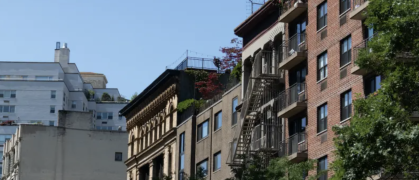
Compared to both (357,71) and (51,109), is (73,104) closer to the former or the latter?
(51,109)

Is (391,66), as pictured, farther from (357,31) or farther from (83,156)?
(83,156)

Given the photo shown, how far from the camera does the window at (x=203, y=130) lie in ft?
229

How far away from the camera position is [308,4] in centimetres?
5503

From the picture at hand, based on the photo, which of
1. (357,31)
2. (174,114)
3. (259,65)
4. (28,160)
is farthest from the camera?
(28,160)

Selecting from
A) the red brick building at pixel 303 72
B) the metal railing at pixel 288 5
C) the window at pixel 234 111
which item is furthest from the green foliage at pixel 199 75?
the metal railing at pixel 288 5

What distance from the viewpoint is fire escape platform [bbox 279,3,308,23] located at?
55.4 m

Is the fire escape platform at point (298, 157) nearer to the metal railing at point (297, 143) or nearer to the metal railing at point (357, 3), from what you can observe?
the metal railing at point (297, 143)

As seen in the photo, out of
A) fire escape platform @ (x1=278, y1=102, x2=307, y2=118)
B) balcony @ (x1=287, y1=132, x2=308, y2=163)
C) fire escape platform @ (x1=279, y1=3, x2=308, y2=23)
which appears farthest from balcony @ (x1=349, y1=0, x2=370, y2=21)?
balcony @ (x1=287, y1=132, x2=308, y2=163)

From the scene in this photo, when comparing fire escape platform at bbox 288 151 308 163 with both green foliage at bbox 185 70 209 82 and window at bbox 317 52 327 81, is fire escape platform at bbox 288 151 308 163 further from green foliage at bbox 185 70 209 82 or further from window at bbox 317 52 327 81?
green foliage at bbox 185 70 209 82

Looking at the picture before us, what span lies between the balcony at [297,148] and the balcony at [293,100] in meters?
1.21

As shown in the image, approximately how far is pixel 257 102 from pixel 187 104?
14066 mm

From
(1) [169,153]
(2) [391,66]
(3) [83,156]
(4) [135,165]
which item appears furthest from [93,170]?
(2) [391,66]

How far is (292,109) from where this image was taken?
54.7 metres

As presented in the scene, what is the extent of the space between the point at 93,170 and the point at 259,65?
5534 centimetres
